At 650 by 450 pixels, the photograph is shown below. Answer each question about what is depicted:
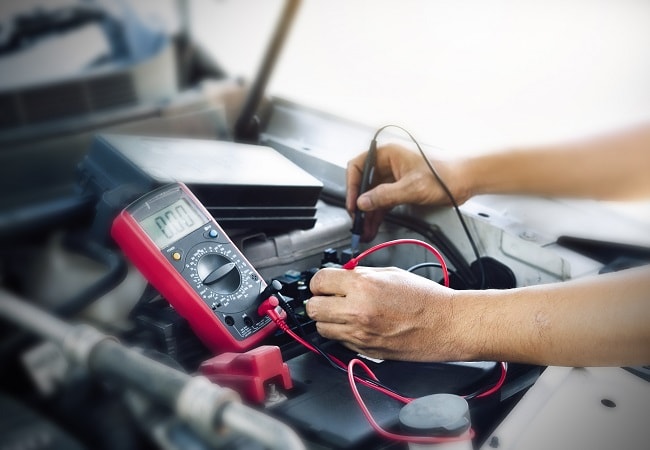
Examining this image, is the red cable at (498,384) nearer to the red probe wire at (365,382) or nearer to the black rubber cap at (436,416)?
the red probe wire at (365,382)

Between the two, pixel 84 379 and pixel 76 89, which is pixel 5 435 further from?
pixel 76 89

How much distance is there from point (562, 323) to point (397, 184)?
430mm

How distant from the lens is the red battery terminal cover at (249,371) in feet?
2.45

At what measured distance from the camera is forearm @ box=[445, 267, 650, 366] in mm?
737

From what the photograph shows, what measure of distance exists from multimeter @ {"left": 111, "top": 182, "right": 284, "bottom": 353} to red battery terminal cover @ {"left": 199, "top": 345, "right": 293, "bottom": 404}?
65 millimetres

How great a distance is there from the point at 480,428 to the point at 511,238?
0.34 metres

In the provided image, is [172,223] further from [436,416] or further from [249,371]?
[436,416]

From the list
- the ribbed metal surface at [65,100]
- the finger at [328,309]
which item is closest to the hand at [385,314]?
the finger at [328,309]

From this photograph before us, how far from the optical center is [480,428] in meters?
0.81

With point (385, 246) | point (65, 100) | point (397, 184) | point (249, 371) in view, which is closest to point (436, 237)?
point (397, 184)

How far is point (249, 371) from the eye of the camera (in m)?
0.75

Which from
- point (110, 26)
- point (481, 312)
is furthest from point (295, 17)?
point (481, 312)

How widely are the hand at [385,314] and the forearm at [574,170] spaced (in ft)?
1.25

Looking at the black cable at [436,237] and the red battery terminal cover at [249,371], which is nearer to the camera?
the red battery terminal cover at [249,371]
